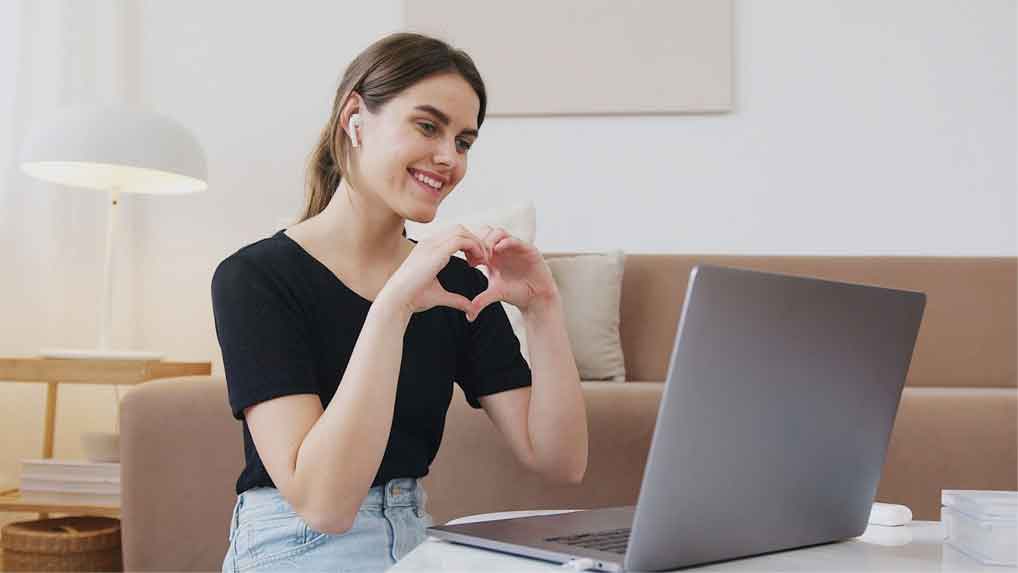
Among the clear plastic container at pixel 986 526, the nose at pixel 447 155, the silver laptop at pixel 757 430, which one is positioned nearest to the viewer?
the silver laptop at pixel 757 430

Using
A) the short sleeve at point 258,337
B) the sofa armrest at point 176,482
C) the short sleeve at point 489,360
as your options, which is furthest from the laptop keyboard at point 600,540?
the sofa armrest at point 176,482

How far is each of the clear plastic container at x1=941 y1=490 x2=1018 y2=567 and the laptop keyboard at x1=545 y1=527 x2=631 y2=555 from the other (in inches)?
10.5

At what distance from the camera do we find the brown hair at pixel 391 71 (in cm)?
123

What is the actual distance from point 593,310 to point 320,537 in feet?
4.98

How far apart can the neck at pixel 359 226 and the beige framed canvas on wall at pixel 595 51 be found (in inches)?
70.9

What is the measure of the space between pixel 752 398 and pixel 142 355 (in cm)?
209

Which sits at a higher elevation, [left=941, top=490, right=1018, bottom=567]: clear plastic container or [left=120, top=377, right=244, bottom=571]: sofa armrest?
[left=941, top=490, right=1018, bottom=567]: clear plastic container

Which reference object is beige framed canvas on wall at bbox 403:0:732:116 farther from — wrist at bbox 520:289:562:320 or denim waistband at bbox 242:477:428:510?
denim waistband at bbox 242:477:428:510

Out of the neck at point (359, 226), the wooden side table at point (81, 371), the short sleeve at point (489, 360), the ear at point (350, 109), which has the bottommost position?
the wooden side table at point (81, 371)

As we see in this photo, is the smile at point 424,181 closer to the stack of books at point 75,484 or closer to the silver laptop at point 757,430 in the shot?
the silver laptop at point 757,430

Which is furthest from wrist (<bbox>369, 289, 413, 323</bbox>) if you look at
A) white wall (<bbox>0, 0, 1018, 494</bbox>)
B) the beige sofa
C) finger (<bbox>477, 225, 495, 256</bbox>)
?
white wall (<bbox>0, 0, 1018, 494</bbox>)

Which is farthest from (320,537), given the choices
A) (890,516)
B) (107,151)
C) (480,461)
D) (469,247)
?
(107,151)

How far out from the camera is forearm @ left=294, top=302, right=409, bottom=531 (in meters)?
0.98

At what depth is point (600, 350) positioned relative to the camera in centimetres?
247
